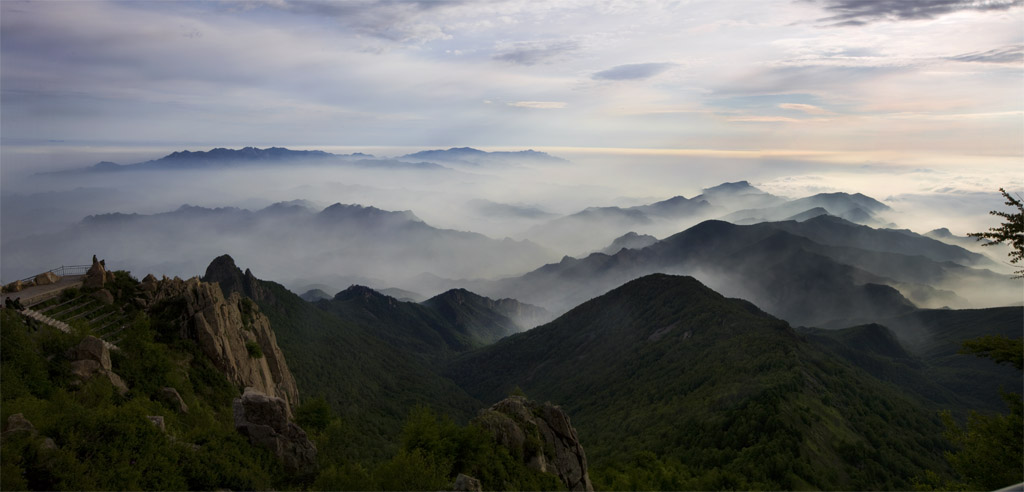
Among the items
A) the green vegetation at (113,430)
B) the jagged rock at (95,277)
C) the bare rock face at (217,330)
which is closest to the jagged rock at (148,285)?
the bare rock face at (217,330)

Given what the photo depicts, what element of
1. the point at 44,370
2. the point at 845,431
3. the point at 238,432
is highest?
the point at 44,370

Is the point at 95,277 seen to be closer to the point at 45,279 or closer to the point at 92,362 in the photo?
the point at 45,279

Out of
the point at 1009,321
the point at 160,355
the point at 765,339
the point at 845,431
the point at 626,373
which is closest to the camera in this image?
the point at 160,355

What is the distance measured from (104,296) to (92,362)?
1384cm

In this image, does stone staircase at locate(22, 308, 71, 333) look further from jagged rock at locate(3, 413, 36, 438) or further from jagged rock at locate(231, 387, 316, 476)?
jagged rock at locate(3, 413, 36, 438)

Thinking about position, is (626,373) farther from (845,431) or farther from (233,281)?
(233,281)

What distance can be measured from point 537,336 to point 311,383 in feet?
341

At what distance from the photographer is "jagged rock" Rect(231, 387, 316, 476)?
27.5m

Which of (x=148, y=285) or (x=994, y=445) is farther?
(x=148, y=285)

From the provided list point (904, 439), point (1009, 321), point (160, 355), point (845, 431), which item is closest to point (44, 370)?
point (160, 355)

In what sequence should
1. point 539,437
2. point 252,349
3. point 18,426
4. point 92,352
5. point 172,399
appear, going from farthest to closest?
point 252,349
point 539,437
point 172,399
point 92,352
point 18,426

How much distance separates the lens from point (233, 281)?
133125 mm

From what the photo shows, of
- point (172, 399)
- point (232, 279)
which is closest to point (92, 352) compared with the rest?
point (172, 399)

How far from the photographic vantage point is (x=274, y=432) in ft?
91.4
